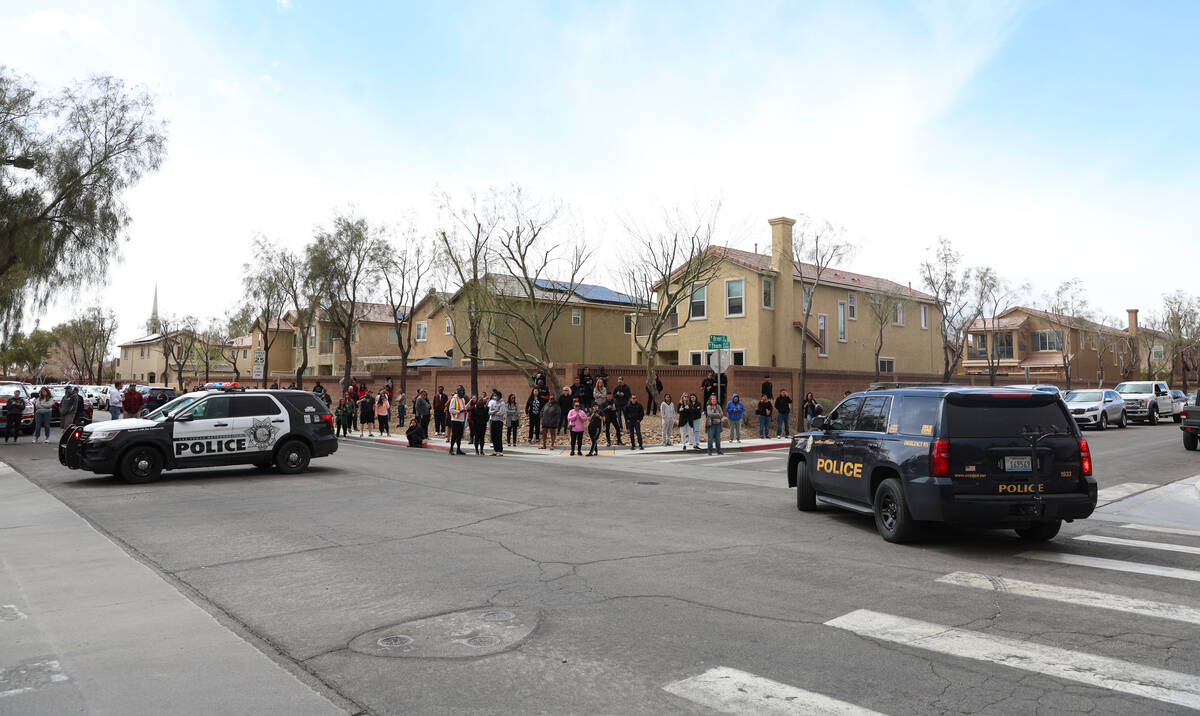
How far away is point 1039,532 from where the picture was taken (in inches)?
342

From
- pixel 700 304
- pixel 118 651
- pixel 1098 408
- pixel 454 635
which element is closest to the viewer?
pixel 118 651

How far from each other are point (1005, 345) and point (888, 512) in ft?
203

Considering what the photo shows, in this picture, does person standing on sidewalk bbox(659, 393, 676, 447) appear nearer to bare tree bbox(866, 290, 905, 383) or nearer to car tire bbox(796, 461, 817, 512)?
car tire bbox(796, 461, 817, 512)

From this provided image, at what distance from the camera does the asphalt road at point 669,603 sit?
4273 millimetres

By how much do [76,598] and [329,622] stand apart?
244 centimetres

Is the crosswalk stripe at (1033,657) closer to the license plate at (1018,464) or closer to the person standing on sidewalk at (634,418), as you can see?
the license plate at (1018,464)

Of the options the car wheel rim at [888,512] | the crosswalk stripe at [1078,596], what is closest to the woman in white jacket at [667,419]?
the car wheel rim at [888,512]

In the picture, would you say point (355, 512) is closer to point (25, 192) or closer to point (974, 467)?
point (974, 467)

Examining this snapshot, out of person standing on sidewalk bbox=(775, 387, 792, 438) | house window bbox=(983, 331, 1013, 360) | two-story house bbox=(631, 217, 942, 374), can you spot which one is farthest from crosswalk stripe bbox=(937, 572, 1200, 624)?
house window bbox=(983, 331, 1013, 360)

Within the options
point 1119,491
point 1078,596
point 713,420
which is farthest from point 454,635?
point 713,420

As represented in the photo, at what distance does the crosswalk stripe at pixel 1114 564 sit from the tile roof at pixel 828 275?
80.6 feet

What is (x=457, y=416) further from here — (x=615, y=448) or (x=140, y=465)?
(x=140, y=465)

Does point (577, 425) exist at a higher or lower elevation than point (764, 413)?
lower

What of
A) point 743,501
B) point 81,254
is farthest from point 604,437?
point 81,254
